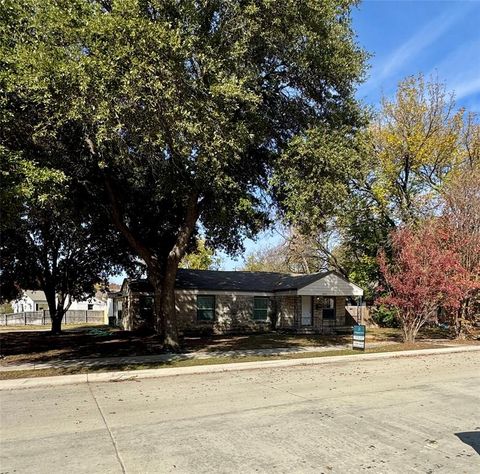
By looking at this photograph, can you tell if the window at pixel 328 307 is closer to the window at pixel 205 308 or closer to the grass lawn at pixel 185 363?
the window at pixel 205 308

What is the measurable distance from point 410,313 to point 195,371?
38.0ft

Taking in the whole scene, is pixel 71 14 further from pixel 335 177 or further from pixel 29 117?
pixel 335 177

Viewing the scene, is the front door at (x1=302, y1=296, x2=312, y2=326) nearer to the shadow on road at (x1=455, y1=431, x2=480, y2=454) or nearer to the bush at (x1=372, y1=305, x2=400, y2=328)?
the bush at (x1=372, y1=305, x2=400, y2=328)

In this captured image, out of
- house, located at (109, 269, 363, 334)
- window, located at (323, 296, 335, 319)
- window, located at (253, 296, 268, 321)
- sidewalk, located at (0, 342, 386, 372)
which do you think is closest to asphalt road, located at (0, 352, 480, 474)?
sidewalk, located at (0, 342, 386, 372)

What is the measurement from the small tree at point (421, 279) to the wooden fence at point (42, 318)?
37.6 m

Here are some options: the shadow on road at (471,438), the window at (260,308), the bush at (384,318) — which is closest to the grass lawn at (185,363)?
the shadow on road at (471,438)

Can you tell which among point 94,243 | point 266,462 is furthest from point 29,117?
point 94,243

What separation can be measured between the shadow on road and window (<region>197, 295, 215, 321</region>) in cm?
2224

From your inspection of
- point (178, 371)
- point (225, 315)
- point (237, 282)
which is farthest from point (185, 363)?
point (237, 282)

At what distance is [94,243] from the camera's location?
89.1ft

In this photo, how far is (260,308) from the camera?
30.7 metres

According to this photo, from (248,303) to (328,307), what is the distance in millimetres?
5353

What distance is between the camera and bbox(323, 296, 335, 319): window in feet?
104

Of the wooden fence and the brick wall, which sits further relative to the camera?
the wooden fence
